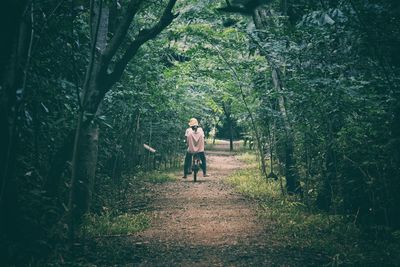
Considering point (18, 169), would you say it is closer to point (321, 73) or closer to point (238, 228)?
point (238, 228)

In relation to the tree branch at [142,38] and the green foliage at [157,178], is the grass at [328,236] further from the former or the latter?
the green foliage at [157,178]

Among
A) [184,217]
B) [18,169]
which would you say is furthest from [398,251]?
[18,169]

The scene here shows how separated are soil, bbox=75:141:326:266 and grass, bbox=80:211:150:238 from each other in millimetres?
218

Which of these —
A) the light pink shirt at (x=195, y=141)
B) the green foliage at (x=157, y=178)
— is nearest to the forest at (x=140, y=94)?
the green foliage at (x=157, y=178)

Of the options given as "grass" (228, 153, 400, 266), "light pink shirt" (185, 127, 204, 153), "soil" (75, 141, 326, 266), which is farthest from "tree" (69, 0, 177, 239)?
"light pink shirt" (185, 127, 204, 153)

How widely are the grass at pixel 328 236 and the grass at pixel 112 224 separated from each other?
2.42m

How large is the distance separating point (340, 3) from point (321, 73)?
1.52 m

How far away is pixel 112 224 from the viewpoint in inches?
279

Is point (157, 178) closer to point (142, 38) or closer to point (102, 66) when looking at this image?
point (102, 66)

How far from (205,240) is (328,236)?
1.94 m

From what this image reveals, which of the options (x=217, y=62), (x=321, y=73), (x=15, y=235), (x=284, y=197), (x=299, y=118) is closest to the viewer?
(x=15, y=235)

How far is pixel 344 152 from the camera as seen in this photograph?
628 cm

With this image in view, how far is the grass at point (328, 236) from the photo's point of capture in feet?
16.5

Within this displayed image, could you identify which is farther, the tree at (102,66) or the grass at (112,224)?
the grass at (112,224)
